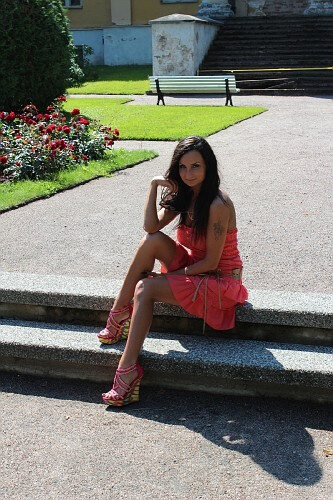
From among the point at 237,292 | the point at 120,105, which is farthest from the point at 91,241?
the point at 120,105

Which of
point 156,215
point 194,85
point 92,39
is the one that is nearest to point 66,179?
point 156,215

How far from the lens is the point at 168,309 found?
4.61 metres

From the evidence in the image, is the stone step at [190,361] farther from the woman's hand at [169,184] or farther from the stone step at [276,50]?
the stone step at [276,50]

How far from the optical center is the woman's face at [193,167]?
166 inches

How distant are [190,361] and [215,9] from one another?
73.8ft

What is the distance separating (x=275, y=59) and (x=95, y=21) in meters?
11.3

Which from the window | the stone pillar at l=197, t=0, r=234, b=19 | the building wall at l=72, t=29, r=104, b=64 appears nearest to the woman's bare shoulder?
the stone pillar at l=197, t=0, r=234, b=19

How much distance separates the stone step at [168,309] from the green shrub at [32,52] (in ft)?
29.1

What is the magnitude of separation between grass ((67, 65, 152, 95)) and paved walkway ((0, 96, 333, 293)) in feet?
28.1

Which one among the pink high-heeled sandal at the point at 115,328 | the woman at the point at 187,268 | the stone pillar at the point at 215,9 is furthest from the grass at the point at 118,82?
the pink high-heeled sandal at the point at 115,328

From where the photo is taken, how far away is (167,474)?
3.55m

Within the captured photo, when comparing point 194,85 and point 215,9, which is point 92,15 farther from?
point 194,85

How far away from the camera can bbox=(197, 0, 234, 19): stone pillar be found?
25.0m

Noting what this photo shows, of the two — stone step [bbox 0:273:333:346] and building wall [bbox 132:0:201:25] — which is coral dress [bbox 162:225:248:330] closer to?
stone step [bbox 0:273:333:346]
